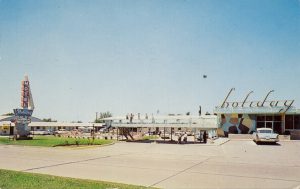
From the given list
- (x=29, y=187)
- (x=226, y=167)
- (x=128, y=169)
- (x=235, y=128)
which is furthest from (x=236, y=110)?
(x=29, y=187)

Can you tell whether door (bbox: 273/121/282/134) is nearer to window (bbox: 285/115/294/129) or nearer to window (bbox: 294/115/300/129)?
A: window (bbox: 285/115/294/129)

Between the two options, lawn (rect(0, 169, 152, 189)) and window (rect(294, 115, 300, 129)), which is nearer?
lawn (rect(0, 169, 152, 189))

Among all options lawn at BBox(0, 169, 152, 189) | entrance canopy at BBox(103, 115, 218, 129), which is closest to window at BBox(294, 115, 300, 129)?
entrance canopy at BBox(103, 115, 218, 129)

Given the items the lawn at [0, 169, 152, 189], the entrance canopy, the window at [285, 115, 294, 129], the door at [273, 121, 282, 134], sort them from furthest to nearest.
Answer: the door at [273, 121, 282, 134], the window at [285, 115, 294, 129], the entrance canopy, the lawn at [0, 169, 152, 189]

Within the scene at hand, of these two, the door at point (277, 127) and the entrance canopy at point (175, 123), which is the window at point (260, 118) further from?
the entrance canopy at point (175, 123)

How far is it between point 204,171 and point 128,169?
152 inches

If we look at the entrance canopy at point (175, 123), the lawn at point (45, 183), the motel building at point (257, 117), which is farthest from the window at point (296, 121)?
the lawn at point (45, 183)

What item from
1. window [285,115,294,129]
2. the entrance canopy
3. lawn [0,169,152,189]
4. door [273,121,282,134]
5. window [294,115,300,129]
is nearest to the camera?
lawn [0,169,152,189]

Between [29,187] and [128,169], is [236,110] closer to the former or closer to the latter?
[128,169]

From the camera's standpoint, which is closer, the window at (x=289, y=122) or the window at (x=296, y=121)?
the window at (x=296, y=121)

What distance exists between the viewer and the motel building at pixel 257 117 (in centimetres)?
4000

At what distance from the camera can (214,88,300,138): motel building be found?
40.0 m

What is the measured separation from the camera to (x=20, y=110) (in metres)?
43.8

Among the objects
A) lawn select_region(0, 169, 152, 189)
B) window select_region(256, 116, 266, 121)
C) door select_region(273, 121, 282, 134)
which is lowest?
lawn select_region(0, 169, 152, 189)
